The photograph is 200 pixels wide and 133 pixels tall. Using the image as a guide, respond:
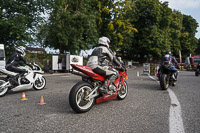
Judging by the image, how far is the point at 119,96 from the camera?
5258 mm

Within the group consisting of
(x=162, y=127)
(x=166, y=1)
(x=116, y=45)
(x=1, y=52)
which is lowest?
(x=162, y=127)

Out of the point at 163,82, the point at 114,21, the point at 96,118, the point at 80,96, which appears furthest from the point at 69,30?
the point at 96,118

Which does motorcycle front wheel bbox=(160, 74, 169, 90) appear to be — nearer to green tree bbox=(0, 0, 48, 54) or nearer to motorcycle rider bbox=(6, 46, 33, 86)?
motorcycle rider bbox=(6, 46, 33, 86)

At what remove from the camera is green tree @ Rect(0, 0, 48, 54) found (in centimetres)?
1384

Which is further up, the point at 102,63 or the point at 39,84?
the point at 102,63

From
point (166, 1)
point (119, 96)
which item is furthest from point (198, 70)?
point (166, 1)

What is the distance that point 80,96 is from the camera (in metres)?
3.98

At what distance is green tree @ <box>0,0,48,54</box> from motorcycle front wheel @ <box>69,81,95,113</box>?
11.7 meters

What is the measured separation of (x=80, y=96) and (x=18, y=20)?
41.4 feet

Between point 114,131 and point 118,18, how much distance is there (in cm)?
3137

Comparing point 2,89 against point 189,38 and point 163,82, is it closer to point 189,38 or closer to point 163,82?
point 163,82

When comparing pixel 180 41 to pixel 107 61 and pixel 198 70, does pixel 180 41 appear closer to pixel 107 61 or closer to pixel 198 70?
pixel 198 70

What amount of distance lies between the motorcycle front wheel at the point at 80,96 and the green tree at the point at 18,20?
11.7 metres

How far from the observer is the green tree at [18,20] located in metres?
13.8
